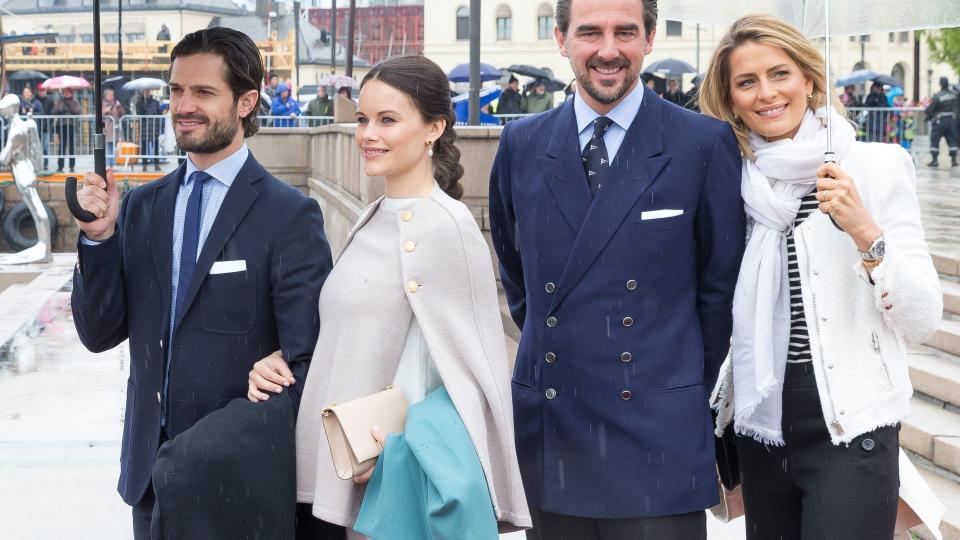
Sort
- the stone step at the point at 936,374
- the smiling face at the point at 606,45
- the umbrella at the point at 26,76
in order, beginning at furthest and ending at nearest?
the umbrella at the point at 26,76 < the stone step at the point at 936,374 < the smiling face at the point at 606,45

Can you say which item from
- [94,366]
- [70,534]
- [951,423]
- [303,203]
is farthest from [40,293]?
[303,203]

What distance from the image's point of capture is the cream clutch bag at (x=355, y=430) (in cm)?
312

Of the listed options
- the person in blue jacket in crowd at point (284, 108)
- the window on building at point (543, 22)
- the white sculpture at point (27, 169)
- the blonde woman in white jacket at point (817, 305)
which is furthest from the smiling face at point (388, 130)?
the window on building at point (543, 22)

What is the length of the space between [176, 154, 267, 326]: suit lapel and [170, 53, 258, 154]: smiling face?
110 millimetres

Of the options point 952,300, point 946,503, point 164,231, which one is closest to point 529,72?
point 952,300

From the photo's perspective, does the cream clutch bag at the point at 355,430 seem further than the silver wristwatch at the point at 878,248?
No

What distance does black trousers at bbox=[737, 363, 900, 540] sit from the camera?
3451 millimetres

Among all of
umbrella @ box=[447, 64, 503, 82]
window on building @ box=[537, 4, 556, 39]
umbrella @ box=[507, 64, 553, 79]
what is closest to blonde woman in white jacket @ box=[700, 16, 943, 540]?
umbrella @ box=[507, 64, 553, 79]

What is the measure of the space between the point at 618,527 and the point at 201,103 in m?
1.60

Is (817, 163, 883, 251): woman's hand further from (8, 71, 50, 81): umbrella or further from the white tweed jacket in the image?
(8, 71, 50, 81): umbrella

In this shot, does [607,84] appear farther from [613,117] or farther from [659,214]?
[659,214]

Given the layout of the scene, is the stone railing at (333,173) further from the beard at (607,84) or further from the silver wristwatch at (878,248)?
the silver wristwatch at (878,248)

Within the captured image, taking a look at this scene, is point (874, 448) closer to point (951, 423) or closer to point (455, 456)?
point (455, 456)

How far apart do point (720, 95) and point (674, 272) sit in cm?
63
